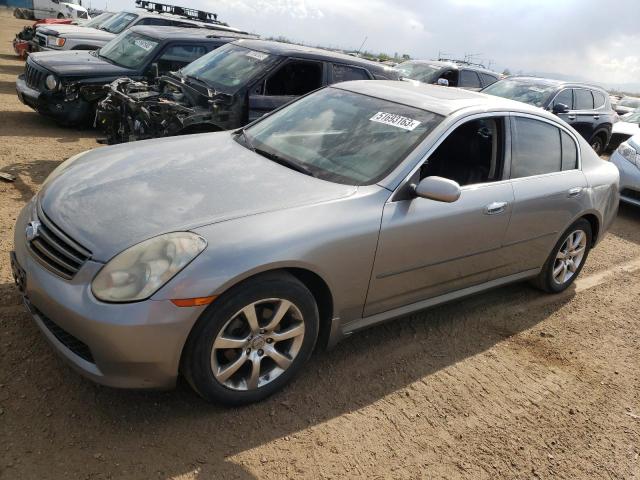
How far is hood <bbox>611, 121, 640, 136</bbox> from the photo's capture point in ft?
38.3

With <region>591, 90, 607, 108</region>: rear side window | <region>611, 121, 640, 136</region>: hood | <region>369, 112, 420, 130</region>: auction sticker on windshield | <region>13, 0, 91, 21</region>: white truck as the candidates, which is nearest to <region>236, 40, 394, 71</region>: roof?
<region>369, 112, 420, 130</region>: auction sticker on windshield

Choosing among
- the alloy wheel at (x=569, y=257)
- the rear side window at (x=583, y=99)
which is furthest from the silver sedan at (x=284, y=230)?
the rear side window at (x=583, y=99)

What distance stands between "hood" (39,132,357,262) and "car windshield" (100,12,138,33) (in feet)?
33.5

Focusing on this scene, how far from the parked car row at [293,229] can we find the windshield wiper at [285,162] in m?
0.01

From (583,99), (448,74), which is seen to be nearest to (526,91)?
(583,99)

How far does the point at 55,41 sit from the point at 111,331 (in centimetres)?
1075

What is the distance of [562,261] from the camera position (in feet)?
14.9

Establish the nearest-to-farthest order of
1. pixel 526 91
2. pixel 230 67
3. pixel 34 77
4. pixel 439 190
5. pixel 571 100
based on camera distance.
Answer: pixel 439 190, pixel 230 67, pixel 34 77, pixel 526 91, pixel 571 100

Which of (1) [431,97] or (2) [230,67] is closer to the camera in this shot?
(1) [431,97]

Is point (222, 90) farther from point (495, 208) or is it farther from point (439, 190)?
point (439, 190)

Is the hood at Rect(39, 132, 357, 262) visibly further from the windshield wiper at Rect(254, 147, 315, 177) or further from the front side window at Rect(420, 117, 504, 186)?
the front side window at Rect(420, 117, 504, 186)

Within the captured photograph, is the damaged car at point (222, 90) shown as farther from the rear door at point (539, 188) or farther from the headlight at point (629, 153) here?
the headlight at point (629, 153)

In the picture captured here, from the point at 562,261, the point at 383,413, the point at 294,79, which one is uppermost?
the point at 294,79

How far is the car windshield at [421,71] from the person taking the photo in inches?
467
